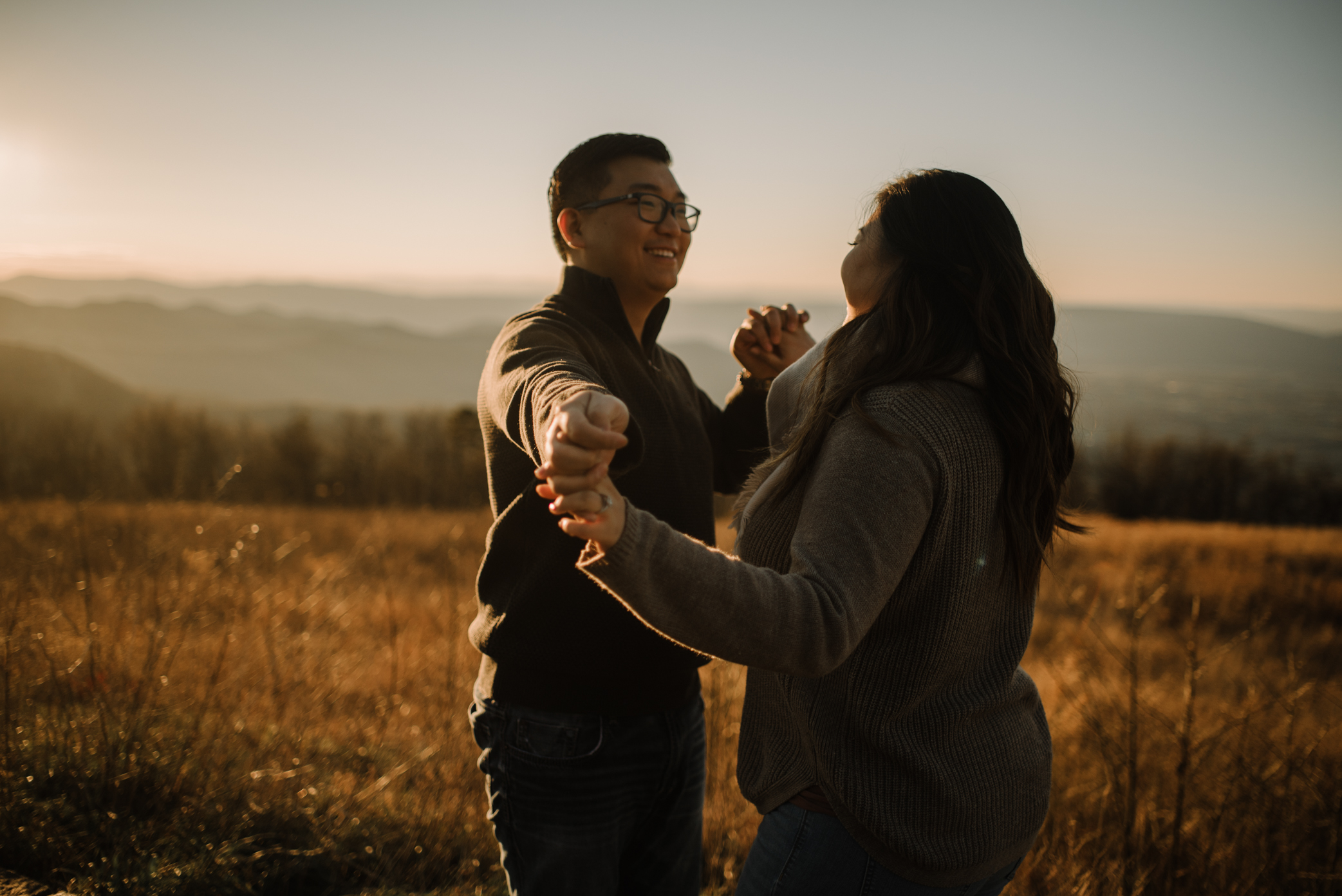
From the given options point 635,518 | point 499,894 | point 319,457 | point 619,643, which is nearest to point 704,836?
point 499,894

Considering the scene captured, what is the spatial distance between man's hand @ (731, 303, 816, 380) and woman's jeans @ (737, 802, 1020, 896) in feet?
4.72

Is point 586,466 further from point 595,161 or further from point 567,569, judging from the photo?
point 595,161

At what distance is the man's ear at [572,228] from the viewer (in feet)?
7.57

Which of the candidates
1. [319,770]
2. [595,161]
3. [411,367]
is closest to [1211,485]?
[319,770]

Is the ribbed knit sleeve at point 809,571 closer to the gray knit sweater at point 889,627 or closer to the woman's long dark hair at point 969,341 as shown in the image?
the gray knit sweater at point 889,627

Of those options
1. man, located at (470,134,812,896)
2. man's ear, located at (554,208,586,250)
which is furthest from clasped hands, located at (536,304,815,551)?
man's ear, located at (554,208,586,250)

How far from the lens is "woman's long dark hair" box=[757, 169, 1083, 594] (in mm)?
1226

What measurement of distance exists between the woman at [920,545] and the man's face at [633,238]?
0.94 meters

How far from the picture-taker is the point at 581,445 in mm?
919

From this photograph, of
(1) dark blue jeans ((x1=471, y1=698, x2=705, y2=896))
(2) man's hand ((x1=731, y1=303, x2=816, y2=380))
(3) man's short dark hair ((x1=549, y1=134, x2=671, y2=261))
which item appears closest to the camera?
(1) dark blue jeans ((x1=471, y1=698, x2=705, y2=896))

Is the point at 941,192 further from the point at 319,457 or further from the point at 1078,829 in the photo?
the point at 319,457

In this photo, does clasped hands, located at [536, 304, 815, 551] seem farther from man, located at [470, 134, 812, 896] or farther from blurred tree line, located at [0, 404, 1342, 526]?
blurred tree line, located at [0, 404, 1342, 526]

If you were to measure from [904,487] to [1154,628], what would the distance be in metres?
15.9

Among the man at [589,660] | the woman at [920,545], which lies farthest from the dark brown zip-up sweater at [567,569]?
the woman at [920,545]
